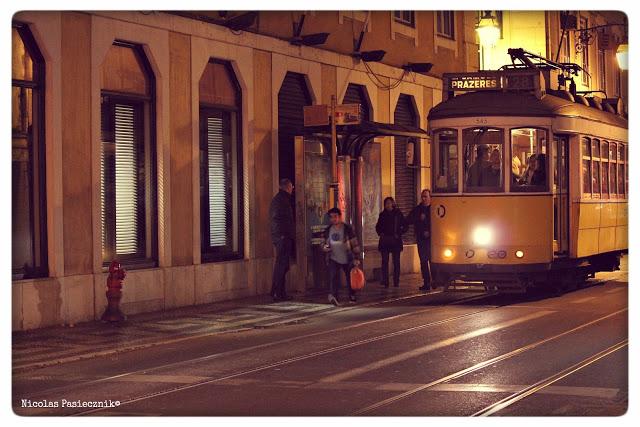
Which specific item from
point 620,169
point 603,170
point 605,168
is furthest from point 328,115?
point 620,169

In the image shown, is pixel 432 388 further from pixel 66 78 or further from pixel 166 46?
pixel 166 46

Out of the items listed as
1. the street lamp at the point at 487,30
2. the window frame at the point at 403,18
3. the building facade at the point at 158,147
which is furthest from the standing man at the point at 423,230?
the window frame at the point at 403,18

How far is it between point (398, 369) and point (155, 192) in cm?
799

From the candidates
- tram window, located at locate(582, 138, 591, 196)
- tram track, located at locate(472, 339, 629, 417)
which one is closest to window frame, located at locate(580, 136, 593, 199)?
tram window, located at locate(582, 138, 591, 196)

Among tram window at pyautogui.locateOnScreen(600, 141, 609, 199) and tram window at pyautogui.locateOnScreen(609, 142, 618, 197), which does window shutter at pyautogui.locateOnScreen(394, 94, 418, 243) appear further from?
tram window at pyautogui.locateOnScreen(600, 141, 609, 199)

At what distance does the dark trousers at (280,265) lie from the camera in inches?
823

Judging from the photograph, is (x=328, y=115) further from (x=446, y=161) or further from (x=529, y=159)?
(x=529, y=159)

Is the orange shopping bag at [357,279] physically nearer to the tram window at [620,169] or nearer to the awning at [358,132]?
the awning at [358,132]

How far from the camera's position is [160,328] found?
16.8 m

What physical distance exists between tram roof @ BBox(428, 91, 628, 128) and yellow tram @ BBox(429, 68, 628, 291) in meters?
0.02

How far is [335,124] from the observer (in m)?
21.6

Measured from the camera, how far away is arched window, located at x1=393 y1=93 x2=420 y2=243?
28453 mm
